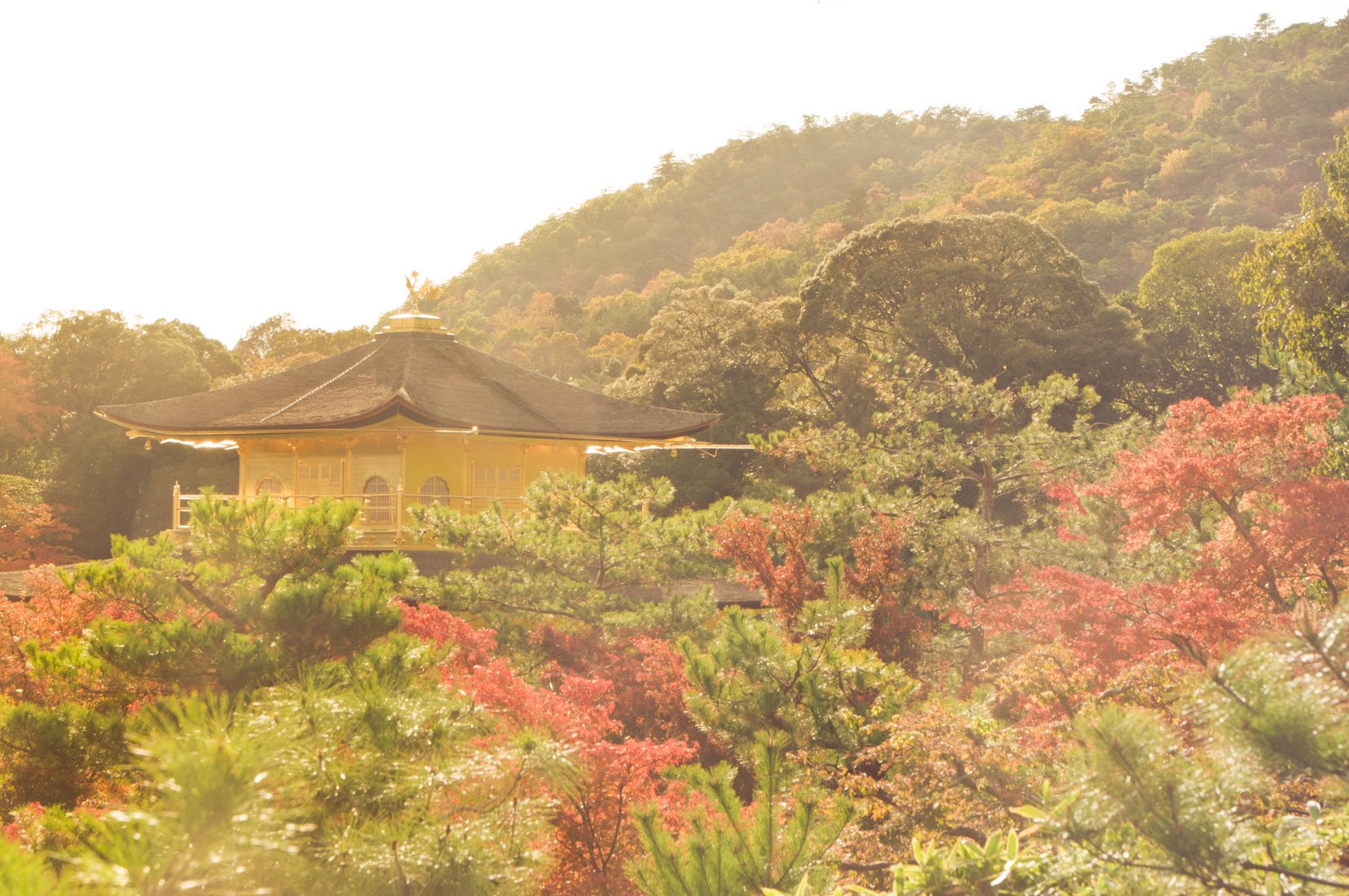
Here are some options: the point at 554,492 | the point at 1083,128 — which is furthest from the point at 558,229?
the point at 554,492

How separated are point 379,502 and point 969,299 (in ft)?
60.2

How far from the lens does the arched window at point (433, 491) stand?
17.6m

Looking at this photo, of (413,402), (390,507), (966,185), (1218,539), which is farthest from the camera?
(966,185)

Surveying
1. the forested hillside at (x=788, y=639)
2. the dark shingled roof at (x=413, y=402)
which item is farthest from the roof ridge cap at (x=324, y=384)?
the forested hillside at (x=788, y=639)

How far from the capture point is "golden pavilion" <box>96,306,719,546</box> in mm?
17359

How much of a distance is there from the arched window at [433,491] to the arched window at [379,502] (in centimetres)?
53

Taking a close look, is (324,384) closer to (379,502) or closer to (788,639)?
(379,502)

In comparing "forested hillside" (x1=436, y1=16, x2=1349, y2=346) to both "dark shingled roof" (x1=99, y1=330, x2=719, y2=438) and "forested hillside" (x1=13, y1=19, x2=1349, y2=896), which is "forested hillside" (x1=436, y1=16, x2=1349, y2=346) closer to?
"forested hillside" (x1=13, y1=19, x2=1349, y2=896)

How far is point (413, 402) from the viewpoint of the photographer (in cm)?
1664

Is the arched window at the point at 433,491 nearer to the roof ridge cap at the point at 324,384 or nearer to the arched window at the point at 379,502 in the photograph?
the arched window at the point at 379,502

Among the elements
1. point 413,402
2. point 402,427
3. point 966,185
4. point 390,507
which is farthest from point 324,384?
point 966,185

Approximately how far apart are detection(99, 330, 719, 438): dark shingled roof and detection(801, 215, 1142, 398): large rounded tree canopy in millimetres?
11123

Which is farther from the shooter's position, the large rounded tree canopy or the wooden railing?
the large rounded tree canopy

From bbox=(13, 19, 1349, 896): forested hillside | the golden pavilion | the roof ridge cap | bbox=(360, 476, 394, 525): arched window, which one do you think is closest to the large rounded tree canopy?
bbox=(13, 19, 1349, 896): forested hillside
